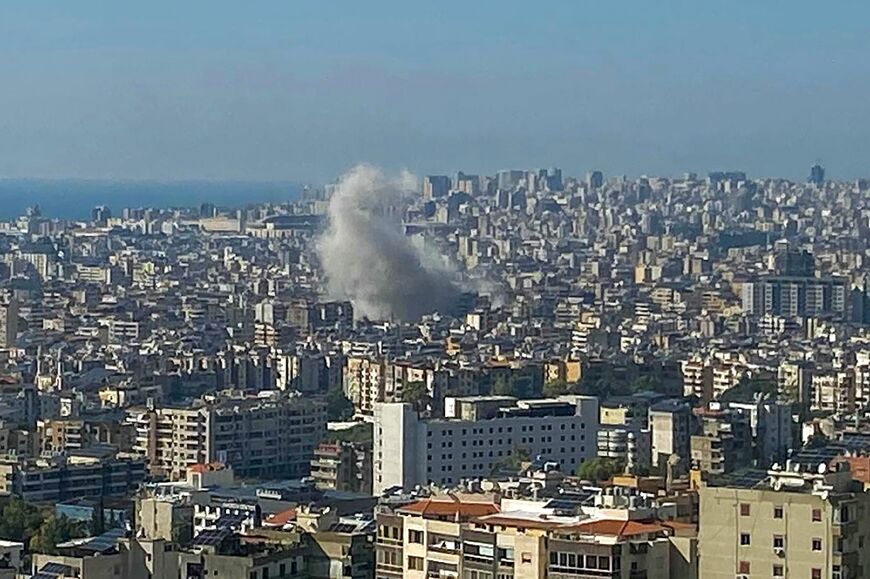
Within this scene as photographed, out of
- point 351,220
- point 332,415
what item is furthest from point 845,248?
point 332,415

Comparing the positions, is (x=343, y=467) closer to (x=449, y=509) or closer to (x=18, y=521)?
(x=18, y=521)

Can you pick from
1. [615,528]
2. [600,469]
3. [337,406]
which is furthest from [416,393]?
[615,528]

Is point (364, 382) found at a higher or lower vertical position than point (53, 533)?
higher

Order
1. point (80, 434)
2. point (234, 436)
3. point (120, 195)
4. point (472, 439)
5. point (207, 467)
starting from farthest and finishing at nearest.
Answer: point (120, 195)
point (234, 436)
point (80, 434)
point (472, 439)
point (207, 467)

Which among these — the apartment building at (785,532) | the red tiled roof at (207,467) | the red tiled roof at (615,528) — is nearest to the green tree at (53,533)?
the red tiled roof at (207,467)

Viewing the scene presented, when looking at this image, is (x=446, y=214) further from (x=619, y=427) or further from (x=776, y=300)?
(x=619, y=427)

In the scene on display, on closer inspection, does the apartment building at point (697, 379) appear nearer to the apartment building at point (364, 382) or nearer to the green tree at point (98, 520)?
the apartment building at point (364, 382)
